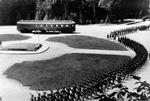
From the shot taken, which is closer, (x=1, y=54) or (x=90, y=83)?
(x=90, y=83)

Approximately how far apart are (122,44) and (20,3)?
120 ft

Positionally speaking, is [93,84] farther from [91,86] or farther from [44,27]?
[44,27]

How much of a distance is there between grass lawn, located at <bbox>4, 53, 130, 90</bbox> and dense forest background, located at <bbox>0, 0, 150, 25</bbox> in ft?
118

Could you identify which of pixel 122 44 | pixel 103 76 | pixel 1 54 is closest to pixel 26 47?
pixel 1 54

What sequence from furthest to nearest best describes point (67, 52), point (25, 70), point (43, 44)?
point (43, 44)
point (67, 52)
point (25, 70)

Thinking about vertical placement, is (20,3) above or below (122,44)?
above

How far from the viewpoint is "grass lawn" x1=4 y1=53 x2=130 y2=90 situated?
1941cm

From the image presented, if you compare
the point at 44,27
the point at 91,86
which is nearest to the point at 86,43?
the point at 44,27

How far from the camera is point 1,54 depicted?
1096 inches

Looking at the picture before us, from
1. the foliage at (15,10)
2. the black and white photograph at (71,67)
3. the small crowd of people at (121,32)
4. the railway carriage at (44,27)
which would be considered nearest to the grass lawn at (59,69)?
the black and white photograph at (71,67)

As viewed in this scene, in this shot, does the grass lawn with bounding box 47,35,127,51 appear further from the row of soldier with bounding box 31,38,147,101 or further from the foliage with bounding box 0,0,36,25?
the foliage with bounding box 0,0,36,25

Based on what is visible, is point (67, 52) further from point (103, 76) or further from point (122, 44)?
point (103, 76)

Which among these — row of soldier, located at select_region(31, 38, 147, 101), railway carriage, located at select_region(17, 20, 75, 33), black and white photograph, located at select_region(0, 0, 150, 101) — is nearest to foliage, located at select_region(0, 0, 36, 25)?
black and white photograph, located at select_region(0, 0, 150, 101)

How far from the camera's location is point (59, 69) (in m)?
22.7
